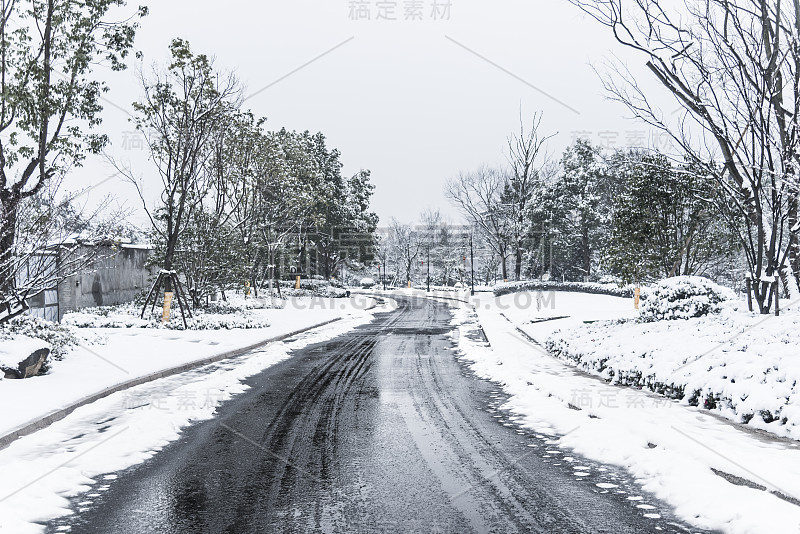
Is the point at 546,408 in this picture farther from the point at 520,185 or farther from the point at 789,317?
the point at 520,185

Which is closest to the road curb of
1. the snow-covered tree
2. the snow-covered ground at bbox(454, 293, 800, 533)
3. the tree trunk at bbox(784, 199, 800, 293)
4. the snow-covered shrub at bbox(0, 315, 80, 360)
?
the snow-covered shrub at bbox(0, 315, 80, 360)

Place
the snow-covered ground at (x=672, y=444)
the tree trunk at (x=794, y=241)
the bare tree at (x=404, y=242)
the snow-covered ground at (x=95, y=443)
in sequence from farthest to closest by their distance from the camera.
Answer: the bare tree at (x=404, y=242)
the tree trunk at (x=794, y=241)
the snow-covered ground at (x=95, y=443)
the snow-covered ground at (x=672, y=444)

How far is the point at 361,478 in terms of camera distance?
18.3 feet

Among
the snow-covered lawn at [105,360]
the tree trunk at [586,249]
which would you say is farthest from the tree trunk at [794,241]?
the tree trunk at [586,249]

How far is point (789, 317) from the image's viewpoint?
999 centimetres

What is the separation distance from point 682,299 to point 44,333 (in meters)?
13.2

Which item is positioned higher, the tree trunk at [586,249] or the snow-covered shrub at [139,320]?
the tree trunk at [586,249]

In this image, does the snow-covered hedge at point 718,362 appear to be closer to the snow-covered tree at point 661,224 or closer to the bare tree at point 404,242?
the snow-covered tree at point 661,224

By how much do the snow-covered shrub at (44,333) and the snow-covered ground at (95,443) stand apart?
0.74 meters

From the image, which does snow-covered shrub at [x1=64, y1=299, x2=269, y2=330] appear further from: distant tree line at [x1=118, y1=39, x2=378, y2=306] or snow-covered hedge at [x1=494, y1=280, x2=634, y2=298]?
snow-covered hedge at [x1=494, y1=280, x2=634, y2=298]

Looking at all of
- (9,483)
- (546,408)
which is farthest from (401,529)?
(546,408)

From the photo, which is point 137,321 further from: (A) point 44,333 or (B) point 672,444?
(B) point 672,444

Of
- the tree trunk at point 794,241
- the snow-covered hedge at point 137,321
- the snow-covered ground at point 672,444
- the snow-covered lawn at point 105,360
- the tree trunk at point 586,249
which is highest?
the tree trunk at point 586,249

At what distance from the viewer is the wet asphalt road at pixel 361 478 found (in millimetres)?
4520
